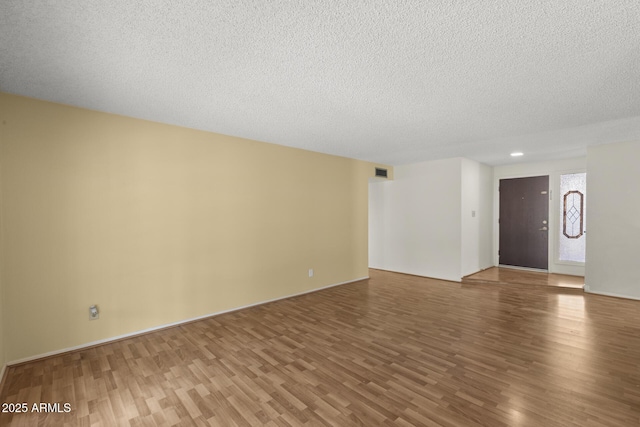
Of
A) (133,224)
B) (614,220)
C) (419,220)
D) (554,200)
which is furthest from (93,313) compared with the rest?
(554,200)

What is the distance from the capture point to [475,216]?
19.8 feet

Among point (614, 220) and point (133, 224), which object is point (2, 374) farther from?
point (614, 220)

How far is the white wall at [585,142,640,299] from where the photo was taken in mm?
4293

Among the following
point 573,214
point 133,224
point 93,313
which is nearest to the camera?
point 93,313

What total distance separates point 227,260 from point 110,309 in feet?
4.41

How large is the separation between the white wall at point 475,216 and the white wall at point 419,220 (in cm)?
21

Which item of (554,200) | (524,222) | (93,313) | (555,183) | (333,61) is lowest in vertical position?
(93,313)

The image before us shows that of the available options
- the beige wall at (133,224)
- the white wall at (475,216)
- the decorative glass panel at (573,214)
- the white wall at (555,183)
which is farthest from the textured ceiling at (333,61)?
the decorative glass panel at (573,214)

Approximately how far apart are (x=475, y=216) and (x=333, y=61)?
17.2 feet

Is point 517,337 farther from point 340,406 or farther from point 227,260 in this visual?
point 227,260

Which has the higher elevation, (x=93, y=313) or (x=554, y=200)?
(x=554, y=200)

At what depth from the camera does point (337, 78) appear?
2.30 m

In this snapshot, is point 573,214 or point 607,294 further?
point 573,214

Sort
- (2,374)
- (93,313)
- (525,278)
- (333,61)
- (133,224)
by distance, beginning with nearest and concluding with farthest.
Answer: (333,61), (2,374), (93,313), (133,224), (525,278)
